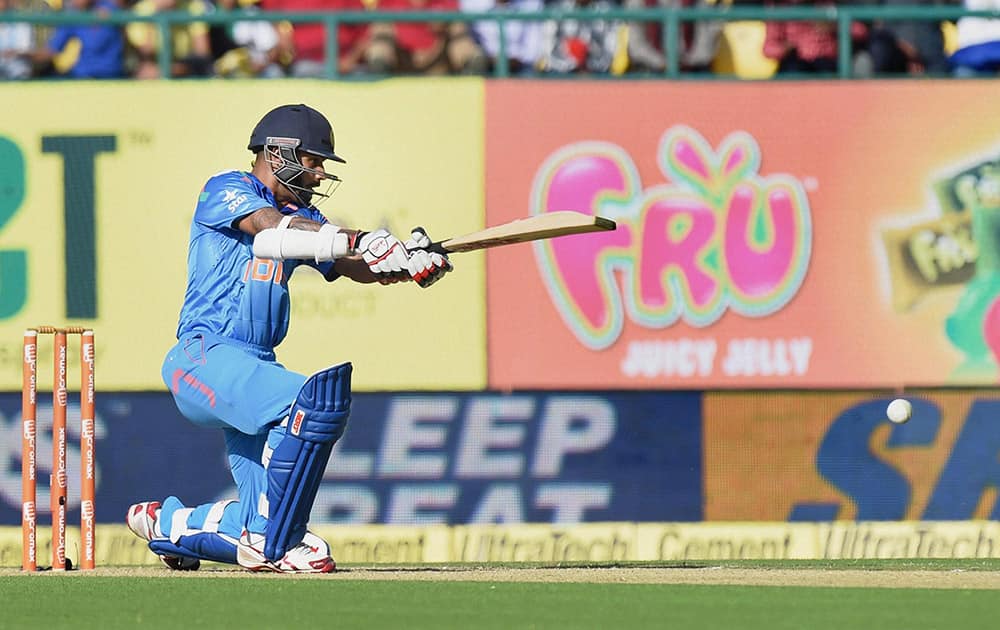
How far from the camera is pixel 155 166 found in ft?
37.2

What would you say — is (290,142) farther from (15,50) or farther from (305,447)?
(15,50)

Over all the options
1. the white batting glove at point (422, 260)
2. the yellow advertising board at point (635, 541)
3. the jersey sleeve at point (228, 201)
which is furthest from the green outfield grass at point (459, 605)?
the yellow advertising board at point (635, 541)

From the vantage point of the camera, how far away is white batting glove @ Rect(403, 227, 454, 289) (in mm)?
7672

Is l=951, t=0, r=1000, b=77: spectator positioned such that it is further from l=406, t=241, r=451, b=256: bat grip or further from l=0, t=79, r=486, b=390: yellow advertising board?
l=406, t=241, r=451, b=256: bat grip

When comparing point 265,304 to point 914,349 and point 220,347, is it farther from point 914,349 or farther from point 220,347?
point 914,349

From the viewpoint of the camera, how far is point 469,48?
1161 centimetres

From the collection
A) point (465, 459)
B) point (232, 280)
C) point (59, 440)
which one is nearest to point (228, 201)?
point (232, 280)

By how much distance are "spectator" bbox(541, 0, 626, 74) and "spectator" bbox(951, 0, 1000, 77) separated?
200 cm

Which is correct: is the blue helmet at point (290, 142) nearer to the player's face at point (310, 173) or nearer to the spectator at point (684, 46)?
the player's face at point (310, 173)

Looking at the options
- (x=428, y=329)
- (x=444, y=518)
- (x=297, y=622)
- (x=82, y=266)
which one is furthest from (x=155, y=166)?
(x=297, y=622)

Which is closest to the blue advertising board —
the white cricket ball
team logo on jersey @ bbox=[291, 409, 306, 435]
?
the white cricket ball

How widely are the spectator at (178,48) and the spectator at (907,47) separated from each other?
384 centimetres

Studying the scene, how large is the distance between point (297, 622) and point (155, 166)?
210 inches

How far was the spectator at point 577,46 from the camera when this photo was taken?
37.8ft
